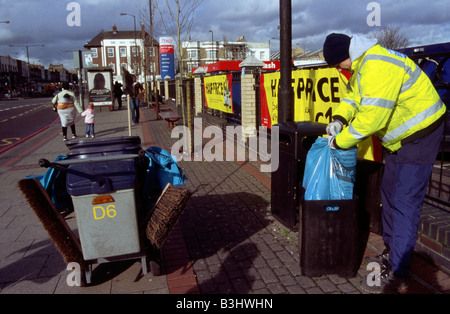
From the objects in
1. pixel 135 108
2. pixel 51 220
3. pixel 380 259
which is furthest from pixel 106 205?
pixel 135 108

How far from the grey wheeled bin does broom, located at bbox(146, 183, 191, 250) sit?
141mm

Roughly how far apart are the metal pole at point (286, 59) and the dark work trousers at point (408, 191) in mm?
2387

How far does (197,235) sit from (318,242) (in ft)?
5.36

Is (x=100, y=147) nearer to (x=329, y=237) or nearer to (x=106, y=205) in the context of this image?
(x=106, y=205)

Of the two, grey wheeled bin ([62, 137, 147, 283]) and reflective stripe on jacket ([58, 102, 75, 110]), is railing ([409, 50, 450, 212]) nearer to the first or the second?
grey wheeled bin ([62, 137, 147, 283])

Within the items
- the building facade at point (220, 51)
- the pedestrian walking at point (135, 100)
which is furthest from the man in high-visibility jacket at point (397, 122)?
the building facade at point (220, 51)

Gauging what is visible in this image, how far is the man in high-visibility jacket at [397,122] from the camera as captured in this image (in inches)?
108

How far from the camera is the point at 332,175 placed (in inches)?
126

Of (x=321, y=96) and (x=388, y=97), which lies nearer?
(x=388, y=97)

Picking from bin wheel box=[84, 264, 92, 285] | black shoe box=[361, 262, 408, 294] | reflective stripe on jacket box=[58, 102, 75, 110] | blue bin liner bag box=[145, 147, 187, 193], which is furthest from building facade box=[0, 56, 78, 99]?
black shoe box=[361, 262, 408, 294]

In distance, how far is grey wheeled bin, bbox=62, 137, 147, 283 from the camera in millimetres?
2916

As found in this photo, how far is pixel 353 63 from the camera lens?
9.73 ft

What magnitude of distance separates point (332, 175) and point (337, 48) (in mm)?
1045

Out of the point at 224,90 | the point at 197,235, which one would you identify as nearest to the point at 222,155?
the point at 224,90
